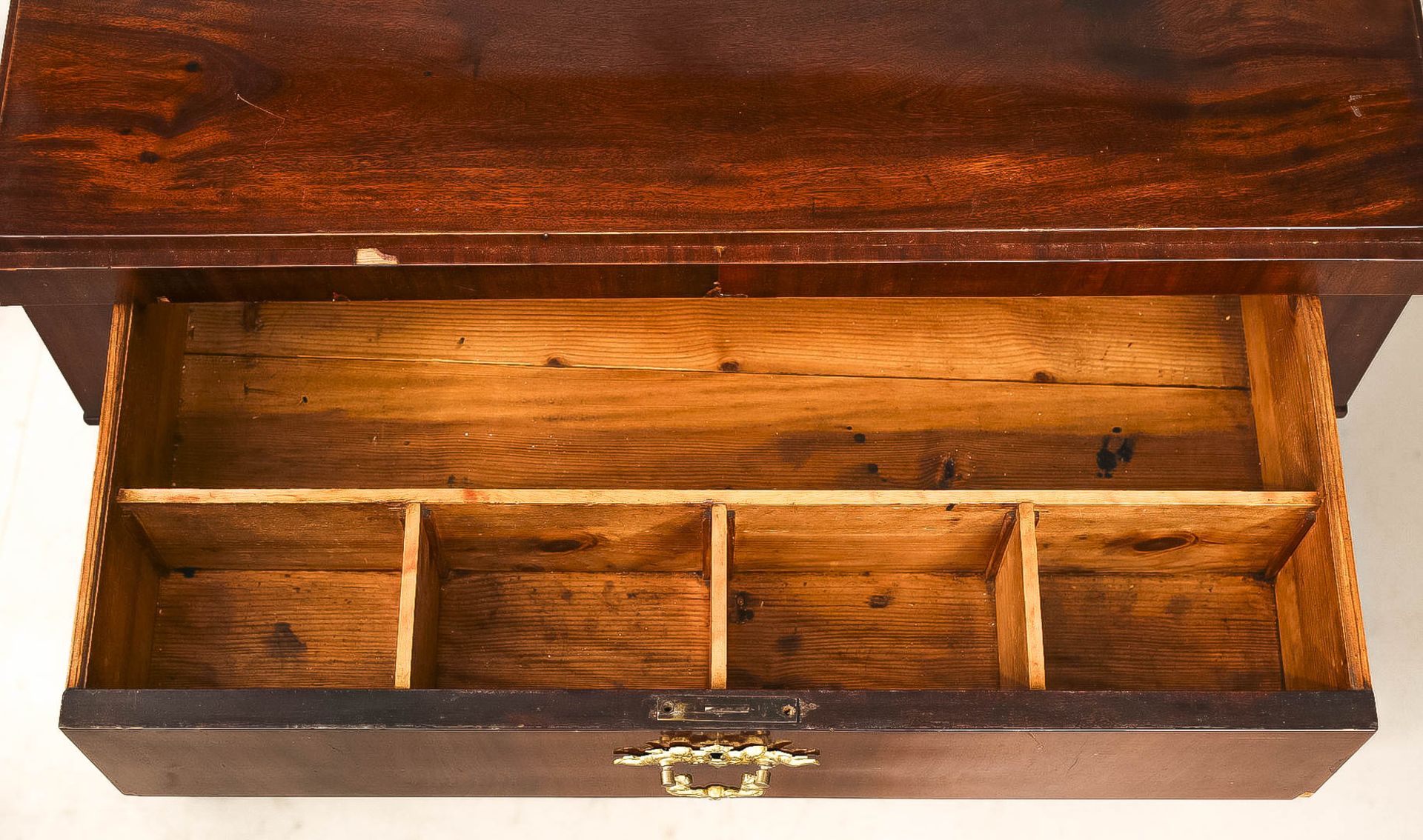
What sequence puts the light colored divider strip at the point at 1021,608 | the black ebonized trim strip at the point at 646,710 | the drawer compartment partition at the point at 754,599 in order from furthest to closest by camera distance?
the drawer compartment partition at the point at 754,599 → the light colored divider strip at the point at 1021,608 → the black ebonized trim strip at the point at 646,710

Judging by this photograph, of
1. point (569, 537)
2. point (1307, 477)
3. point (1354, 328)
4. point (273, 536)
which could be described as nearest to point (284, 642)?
point (273, 536)

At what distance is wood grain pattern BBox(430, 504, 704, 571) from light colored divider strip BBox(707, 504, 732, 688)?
0.11 ft

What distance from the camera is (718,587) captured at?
1468 millimetres

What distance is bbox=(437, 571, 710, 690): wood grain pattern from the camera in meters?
1.65

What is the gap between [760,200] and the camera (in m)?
1.43

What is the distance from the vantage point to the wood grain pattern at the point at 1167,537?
153cm

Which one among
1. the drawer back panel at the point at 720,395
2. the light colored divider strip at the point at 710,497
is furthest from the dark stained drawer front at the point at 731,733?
the drawer back panel at the point at 720,395

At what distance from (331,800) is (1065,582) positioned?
1.07 m

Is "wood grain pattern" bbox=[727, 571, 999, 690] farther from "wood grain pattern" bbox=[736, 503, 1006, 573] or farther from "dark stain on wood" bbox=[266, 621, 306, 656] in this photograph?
"dark stain on wood" bbox=[266, 621, 306, 656]

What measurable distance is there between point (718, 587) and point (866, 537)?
229mm

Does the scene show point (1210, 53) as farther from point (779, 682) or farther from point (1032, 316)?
point (779, 682)

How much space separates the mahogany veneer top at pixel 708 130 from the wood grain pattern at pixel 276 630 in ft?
1.60

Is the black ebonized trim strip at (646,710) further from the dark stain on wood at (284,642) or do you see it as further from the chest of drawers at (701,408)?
the dark stain on wood at (284,642)

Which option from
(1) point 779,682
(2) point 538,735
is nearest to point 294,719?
(2) point 538,735
